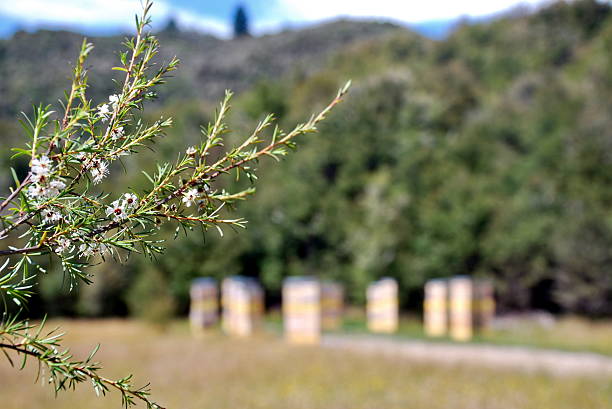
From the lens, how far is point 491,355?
14742mm

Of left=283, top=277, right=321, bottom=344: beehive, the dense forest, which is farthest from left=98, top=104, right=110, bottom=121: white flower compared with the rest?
the dense forest

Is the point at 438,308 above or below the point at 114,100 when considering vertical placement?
below

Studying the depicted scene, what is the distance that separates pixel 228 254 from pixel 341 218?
20.0 feet

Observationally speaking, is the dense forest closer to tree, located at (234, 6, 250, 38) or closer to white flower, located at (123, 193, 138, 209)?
white flower, located at (123, 193, 138, 209)

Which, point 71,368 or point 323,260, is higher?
point 71,368

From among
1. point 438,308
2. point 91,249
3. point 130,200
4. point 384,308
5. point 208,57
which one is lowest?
point 384,308

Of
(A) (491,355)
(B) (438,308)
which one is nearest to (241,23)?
(B) (438,308)

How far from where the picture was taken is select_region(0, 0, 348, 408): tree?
158 cm

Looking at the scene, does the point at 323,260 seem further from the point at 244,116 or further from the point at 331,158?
the point at 244,116

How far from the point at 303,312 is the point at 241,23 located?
272 feet

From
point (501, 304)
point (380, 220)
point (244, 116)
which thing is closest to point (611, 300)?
point (501, 304)

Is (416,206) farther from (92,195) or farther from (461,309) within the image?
(92,195)

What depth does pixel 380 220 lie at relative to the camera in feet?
98.9

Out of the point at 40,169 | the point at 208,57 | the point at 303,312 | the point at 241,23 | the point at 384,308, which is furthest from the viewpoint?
the point at 241,23
